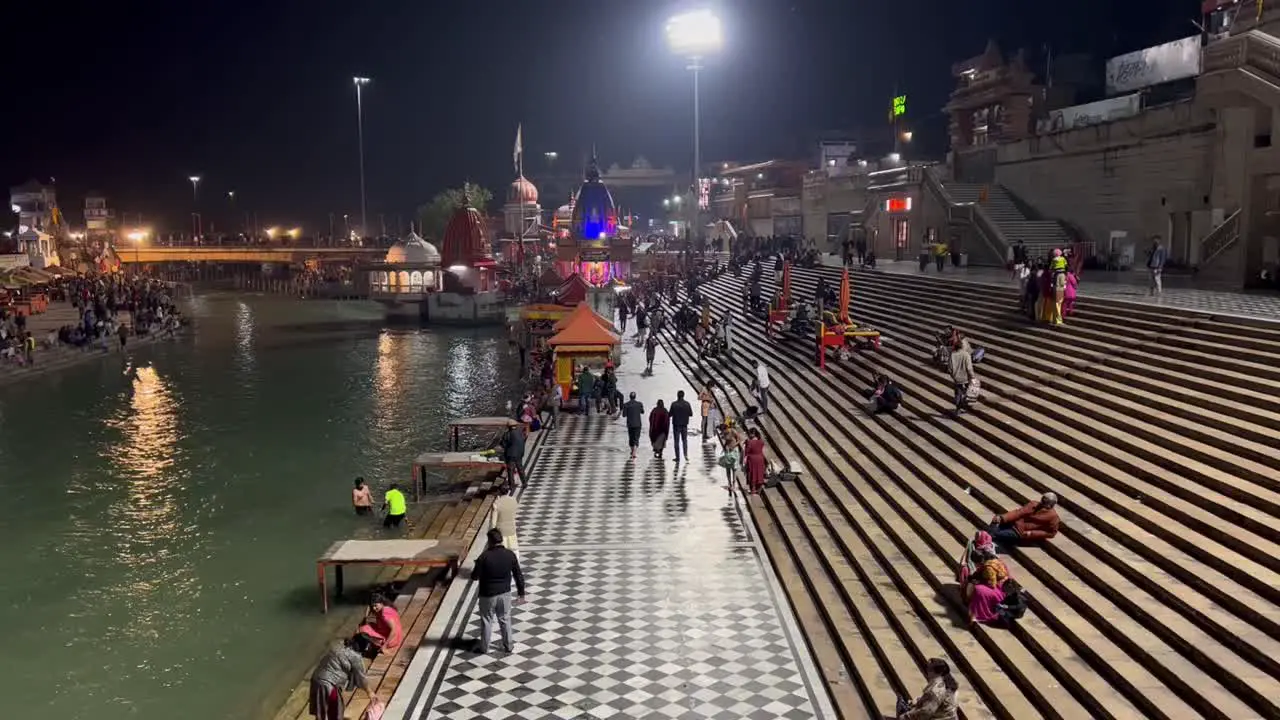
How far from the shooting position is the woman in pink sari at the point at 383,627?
969 centimetres

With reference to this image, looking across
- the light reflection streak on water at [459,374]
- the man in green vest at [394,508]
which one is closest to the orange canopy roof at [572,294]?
the light reflection streak on water at [459,374]

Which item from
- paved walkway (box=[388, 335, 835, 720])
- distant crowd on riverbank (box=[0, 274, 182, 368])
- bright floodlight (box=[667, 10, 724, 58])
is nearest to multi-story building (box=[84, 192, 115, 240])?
distant crowd on riverbank (box=[0, 274, 182, 368])

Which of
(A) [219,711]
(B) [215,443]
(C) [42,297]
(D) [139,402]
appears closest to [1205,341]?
(A) [219,711]

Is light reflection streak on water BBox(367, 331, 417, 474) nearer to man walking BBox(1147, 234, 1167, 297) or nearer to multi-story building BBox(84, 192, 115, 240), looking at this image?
man walking BBox(1147, 234, 1167, 297)

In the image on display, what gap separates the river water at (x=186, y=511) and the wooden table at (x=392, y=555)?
640mm

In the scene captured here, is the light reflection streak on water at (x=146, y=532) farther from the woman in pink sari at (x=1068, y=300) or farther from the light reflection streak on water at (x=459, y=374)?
the woman in pink sari at (x=1068, y=300)

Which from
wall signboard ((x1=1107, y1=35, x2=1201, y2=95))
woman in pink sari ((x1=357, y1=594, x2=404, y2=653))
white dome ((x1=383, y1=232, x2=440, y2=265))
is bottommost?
woman in pink sari ((x1=357, y1=594, x2=404, y2=653))

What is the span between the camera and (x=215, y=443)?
21.9m

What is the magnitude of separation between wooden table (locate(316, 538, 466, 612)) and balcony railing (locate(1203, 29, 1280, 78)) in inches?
717

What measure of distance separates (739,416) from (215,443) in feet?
40.6

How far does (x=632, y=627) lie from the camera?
33.8ft

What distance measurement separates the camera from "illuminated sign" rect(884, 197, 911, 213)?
38.2m

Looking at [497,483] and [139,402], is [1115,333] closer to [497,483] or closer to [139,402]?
[497,483]

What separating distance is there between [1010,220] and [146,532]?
29.2 metres
